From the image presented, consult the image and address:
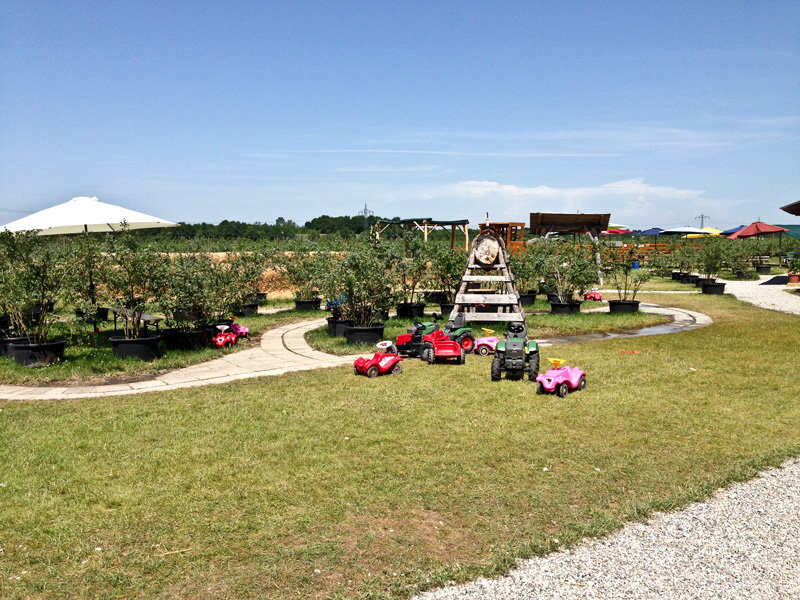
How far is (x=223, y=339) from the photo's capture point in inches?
470

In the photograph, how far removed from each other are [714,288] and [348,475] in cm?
2231

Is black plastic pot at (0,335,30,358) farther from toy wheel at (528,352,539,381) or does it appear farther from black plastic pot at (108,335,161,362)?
toy wheel at (528,352,539,381)

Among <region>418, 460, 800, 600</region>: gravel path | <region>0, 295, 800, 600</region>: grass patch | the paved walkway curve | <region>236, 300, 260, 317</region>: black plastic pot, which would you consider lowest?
<region>418, 460, 800, 600</region>: gravel path

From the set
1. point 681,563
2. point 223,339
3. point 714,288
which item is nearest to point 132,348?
point 223,339

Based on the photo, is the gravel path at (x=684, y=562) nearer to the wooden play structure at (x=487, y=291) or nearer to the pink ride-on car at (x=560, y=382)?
the pink ride-on car at (x=560, y=382)

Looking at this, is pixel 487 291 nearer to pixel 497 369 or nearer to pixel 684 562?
pixel 497 369

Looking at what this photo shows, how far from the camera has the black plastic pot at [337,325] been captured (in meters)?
12.7

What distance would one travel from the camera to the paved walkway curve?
839 centimetres

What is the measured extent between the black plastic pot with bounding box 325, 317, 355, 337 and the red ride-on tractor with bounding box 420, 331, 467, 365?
3.12 m

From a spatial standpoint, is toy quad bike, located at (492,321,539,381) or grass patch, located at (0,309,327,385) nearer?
toy quad bike, located at (492,321,539,381)

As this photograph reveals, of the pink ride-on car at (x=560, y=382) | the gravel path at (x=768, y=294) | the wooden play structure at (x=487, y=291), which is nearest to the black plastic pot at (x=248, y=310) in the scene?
the wooden play structure at (x=487, y=291)

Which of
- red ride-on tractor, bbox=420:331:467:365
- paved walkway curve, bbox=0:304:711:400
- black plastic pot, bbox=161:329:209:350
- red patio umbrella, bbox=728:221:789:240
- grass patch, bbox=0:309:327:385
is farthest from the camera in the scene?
red patio umbrella, bbox=728:221:789:240

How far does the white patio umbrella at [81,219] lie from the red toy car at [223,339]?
11.6 ft

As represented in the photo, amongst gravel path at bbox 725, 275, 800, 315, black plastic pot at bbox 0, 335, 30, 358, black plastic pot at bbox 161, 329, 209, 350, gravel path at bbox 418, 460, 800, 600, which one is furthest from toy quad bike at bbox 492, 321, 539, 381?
gravel path at bbox 725, 275, 800, 315
